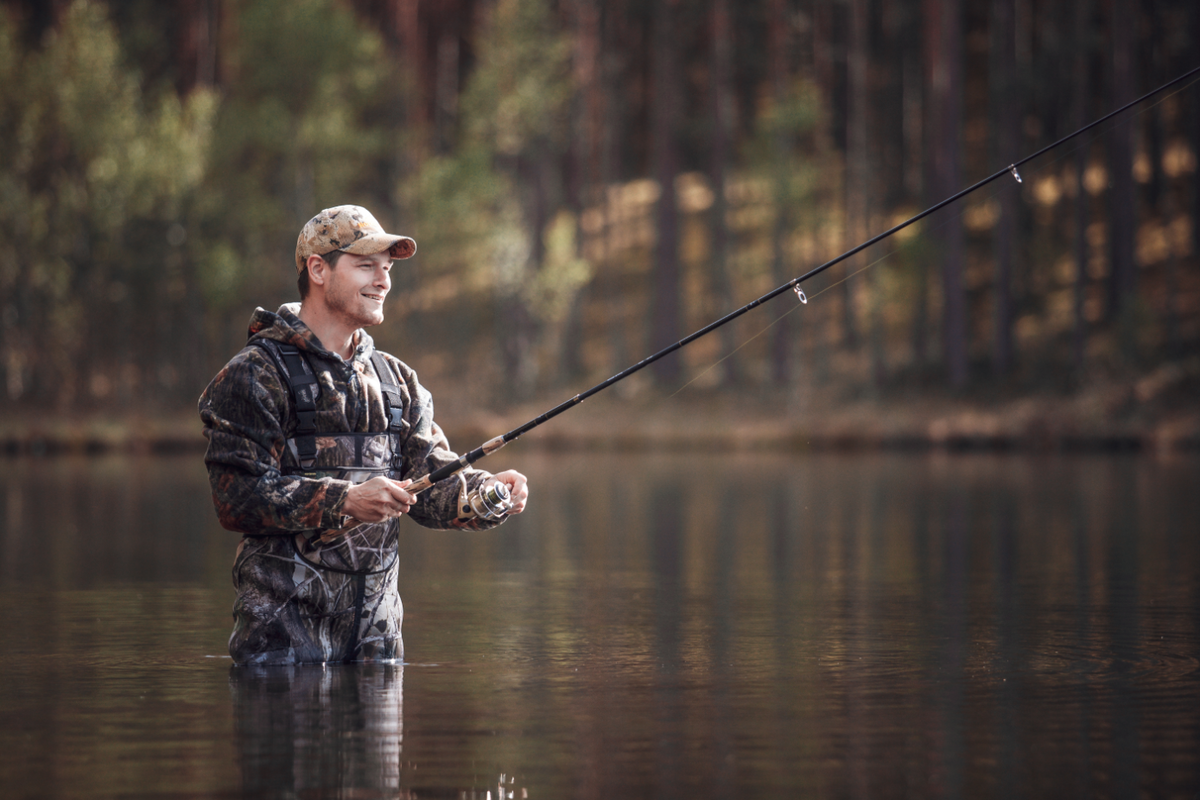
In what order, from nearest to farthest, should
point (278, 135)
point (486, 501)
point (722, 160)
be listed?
point (486, 501) → point (278, 135) → point (722, 160)

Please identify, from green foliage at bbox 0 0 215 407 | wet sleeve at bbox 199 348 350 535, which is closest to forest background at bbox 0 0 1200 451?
green foliage at bbox 0 0 215 407


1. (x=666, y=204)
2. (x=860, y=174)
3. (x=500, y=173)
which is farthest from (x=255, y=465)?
(x=500, y=173)

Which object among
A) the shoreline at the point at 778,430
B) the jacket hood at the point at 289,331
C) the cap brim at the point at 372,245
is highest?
the shoreline at the point at 778,430

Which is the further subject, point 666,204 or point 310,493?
point 666,204

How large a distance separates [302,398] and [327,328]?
355 millimetres

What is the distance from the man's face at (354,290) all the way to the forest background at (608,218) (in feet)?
99.6

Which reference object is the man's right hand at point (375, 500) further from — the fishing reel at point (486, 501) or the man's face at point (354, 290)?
the man's face at point (354, 290)

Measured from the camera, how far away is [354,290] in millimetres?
7180

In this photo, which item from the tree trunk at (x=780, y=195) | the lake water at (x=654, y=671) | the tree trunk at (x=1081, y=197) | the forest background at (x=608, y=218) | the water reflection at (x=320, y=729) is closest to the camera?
the water reflection at (x=320, y=729)

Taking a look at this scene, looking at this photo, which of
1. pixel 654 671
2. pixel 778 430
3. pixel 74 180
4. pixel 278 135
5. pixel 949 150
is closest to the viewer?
pixel 654 671

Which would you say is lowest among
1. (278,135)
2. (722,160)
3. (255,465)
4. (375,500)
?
(375,500)

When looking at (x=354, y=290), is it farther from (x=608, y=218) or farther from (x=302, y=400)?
(x=608, y=218)

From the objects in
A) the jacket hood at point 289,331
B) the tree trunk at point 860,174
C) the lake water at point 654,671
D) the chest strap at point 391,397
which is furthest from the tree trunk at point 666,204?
the jacket hood at point 289,331

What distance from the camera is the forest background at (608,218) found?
4234cm
